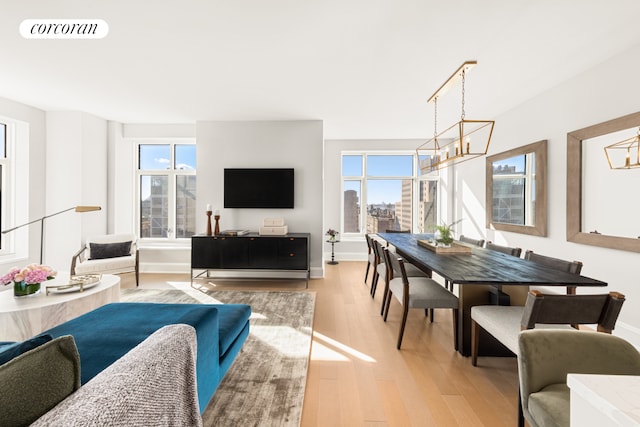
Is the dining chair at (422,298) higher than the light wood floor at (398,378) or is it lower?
higher

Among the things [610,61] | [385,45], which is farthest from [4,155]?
[610,61]

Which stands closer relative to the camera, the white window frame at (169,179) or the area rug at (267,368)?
the area rug at (267,368)

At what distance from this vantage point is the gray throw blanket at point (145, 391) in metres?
0.71

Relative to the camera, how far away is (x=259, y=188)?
482 centimetres

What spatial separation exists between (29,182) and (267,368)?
15.4ft

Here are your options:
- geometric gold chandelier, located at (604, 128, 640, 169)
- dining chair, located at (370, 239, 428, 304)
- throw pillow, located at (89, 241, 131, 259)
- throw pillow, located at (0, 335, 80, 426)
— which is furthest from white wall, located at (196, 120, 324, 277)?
throw pillow, located at (0, 335, 80, 426)

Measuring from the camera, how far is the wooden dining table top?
1.91 metres

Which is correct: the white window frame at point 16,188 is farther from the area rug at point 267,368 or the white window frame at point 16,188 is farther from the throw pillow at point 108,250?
the area rug at point 267,368

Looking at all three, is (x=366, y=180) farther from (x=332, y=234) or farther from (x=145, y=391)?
(x=145, y=391)

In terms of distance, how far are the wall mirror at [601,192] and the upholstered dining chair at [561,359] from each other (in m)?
2.01

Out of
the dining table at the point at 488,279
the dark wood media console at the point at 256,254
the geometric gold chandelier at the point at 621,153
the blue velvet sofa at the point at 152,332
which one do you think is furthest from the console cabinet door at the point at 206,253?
the geometric gold chandelier at the point at 621,153

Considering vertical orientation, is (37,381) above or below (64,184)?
below

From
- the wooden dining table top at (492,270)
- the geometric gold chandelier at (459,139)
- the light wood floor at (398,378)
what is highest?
the geometric gold chandelier at (459,139)

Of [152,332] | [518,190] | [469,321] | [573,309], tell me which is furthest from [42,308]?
[518,190]
